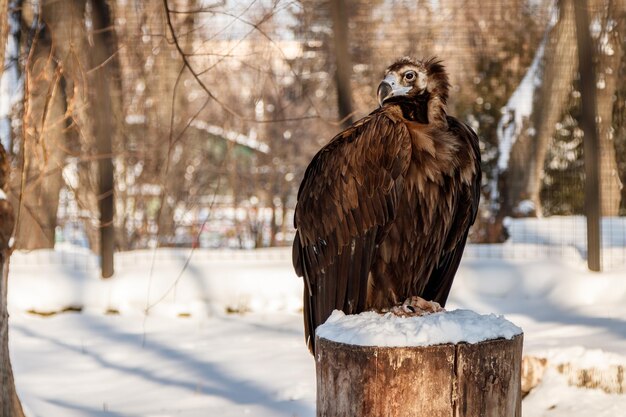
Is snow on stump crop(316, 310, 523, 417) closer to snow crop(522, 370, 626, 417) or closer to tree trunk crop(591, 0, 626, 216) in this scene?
snow crop(522, 370, 626, 417)

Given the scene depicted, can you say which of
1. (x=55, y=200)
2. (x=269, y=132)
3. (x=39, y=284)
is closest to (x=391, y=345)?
(x=39, y=284)

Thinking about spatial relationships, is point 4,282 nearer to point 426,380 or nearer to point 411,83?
point 411,83

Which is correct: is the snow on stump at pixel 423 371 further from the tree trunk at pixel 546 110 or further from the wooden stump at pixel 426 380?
the tree trunk at pixel 546 110

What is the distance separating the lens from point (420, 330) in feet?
Answer: 8.30

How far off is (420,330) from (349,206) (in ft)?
2.43

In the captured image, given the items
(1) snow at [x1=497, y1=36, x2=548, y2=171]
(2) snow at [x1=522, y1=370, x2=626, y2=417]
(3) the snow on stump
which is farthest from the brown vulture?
(1) snow at [x1=497, y1=36, x2=548, y2=171]

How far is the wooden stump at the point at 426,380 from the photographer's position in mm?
2445

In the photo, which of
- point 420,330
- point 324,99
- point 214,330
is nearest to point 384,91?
point 420,330

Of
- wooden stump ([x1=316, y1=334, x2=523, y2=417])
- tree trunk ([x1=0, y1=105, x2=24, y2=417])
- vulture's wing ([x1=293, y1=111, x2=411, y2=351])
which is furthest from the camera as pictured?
tree trunk ([x1=0, y1=105, x2=24, y2=417])

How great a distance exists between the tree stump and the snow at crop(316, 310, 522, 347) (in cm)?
2

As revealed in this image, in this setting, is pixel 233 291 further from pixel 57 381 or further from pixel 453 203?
pixel 453 203

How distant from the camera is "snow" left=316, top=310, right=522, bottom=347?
2.49m

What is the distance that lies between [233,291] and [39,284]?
1.62 metres

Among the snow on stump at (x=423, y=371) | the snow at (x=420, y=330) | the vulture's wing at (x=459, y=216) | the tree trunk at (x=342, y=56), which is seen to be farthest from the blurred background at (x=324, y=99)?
the snow on stump at (x=423, y=371)
